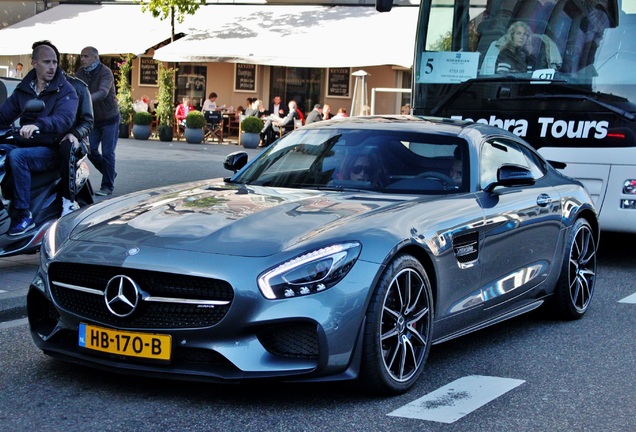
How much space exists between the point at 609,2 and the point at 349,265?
632 centimetres

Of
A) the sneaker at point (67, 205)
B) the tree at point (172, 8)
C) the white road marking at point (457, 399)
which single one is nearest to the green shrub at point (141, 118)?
the tree at point (172, 8)

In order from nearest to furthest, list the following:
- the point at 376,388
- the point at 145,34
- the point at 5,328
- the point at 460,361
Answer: the point at 376,388
the point at 460,361
the point at 5,328
the point at 145,34

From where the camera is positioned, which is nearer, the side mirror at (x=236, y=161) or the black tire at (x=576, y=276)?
the side mirror at (x=236, y=161)

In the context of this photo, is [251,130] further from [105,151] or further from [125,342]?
[125,342]

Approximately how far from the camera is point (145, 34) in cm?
3247

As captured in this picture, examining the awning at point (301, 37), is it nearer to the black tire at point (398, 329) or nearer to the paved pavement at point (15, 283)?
the paved pavement at point (15, 283)

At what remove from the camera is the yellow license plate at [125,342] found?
476 cm

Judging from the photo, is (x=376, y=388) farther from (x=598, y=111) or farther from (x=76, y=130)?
(x=598, y=111)

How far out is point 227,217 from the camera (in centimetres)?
529

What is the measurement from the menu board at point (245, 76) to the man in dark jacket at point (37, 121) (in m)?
26.1

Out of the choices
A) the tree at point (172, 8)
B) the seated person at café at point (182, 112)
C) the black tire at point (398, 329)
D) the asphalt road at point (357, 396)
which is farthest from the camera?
the tree at point (172, 8)

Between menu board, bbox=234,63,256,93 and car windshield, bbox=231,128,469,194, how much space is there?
28.2 metres

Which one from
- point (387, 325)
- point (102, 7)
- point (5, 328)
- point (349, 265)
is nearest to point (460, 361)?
point (387, 325)

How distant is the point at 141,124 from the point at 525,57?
19908 mm
